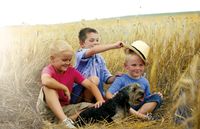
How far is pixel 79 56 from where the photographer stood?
2.87 metres

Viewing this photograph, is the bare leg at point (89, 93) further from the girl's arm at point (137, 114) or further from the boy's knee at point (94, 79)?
the girl's arm at point (137, 114)

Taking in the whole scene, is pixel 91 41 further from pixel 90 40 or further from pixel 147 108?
pixel 147 108

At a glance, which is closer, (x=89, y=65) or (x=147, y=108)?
(x=147, y=108)

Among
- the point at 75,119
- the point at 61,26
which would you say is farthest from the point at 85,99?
the point at 61,26

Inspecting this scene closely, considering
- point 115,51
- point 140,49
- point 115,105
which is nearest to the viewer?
point 115,105

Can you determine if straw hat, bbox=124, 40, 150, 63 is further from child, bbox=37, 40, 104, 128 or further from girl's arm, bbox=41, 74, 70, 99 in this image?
girl's arm, bbox=41, 74, 70, 99

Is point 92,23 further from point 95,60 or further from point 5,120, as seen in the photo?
point 5,120

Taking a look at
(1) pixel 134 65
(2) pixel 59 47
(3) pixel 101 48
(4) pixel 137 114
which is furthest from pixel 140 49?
(2) pixel 59 47

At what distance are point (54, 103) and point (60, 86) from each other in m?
0.09

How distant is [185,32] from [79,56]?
2.43 feet

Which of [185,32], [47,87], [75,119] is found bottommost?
[75,119]

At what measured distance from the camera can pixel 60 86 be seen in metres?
2.62

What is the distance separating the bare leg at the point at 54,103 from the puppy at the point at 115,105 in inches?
4.1

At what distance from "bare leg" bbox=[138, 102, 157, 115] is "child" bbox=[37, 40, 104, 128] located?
0.74 feet
